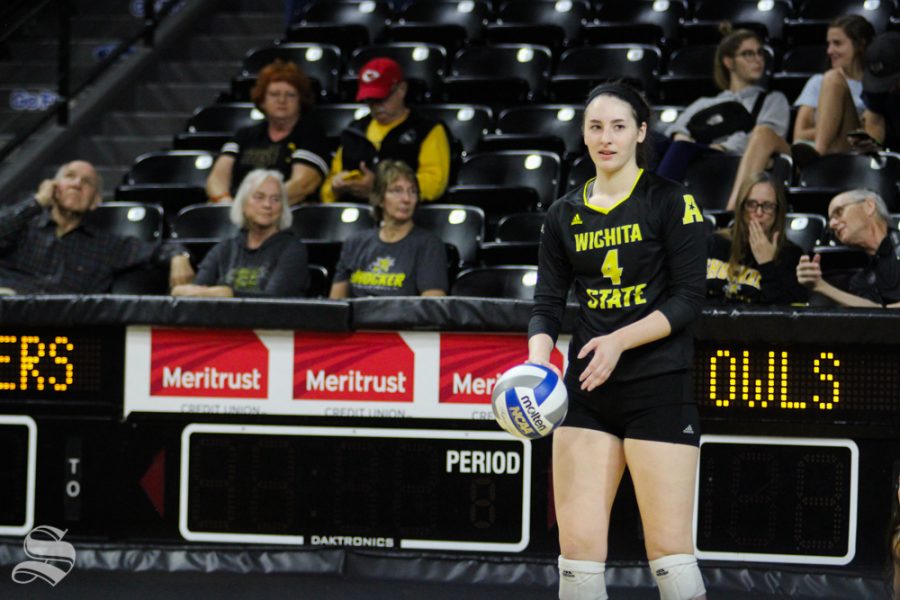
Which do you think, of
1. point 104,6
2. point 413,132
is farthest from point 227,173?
point 104,6

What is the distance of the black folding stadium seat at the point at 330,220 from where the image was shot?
794cm

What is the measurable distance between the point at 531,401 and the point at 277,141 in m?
5.01

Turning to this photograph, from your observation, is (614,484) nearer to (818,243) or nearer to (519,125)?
(818,243)

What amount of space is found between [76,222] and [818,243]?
4.12 metres

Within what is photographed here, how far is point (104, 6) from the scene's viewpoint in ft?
39.8

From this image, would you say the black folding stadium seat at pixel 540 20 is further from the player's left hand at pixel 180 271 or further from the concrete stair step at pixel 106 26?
the player's left hand at pixel 180 271

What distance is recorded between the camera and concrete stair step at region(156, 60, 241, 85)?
11.2m

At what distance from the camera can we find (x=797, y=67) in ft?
30.2

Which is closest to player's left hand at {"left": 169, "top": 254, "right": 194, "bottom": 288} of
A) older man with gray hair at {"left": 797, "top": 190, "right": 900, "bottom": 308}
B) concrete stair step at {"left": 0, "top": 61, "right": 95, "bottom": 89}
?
older man with gray hair at {"left": 797, "top": 190, "right": 900, "bottom": 308}

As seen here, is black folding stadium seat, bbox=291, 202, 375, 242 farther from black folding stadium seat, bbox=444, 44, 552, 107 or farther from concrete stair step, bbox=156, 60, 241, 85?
concrete stair step, bbox=156, 60, 241, 85

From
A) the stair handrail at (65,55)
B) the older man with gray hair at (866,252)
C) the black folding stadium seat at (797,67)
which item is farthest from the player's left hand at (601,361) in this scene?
the stair handrail at (65,55)

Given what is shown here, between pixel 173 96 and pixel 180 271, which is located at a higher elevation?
pixel 173 96

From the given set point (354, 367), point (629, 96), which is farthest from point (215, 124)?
point (629, 96)

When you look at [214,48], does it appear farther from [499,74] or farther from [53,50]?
[499,74]
